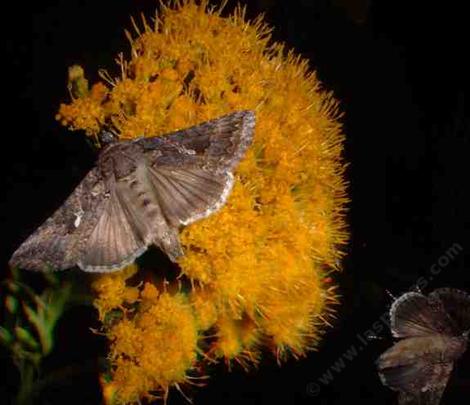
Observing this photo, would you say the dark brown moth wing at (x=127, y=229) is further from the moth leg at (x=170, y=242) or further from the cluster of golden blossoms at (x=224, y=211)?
the cluster of golden blossoms at (x=224, y=211)

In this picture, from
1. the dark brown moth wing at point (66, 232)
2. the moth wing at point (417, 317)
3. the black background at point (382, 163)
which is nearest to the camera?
the dark brown moth wing at point (66, 232)

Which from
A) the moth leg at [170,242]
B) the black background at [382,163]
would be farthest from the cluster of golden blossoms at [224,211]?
the black background at [382,163]

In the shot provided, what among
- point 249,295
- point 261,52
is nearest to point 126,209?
point 249,295

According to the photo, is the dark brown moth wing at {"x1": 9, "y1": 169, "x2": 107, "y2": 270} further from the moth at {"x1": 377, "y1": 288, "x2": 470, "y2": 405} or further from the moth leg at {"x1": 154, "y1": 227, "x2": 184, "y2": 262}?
the moth at {"x1": 377, "y1": 288, "x2": 470, "y2": 405}

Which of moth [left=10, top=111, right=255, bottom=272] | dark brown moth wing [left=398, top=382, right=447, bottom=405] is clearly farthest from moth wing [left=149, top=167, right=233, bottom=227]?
dark brown moth wing [left=398, top=382, right=447, bottom=405]

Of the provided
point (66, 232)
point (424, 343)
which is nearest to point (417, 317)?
point (424, 343)

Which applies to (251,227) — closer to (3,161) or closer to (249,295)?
(249,295)
